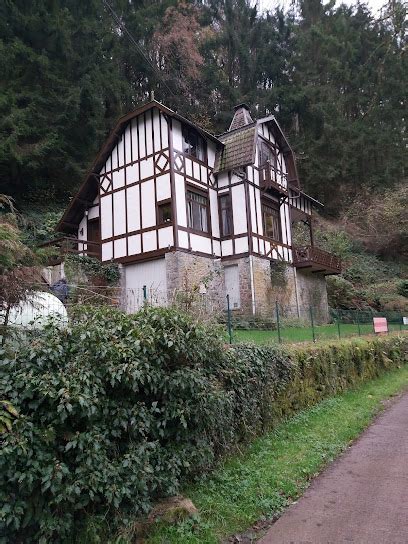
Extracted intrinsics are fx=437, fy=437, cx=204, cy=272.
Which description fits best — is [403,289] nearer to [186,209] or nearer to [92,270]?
[186,209]

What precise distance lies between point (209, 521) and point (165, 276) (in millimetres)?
12568

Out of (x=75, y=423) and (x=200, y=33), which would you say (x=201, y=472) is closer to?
(x=75, y=423)

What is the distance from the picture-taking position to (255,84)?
32.8 meters

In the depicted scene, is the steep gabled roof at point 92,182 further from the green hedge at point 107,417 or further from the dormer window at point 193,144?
the green hedge at point 107,417

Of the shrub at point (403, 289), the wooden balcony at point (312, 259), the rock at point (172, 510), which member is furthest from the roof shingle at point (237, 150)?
the rock at point (172, 510)

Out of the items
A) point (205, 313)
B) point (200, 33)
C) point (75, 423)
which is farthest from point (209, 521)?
point (200, 33)

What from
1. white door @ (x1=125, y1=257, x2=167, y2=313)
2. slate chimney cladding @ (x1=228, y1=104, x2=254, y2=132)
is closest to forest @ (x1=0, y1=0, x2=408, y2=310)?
white door @ (x1=125, y1=257, x2=167, y2=313)

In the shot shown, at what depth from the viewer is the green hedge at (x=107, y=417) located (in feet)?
11.1

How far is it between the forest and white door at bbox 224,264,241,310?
9.74 metres

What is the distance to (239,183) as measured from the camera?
18.0 metres

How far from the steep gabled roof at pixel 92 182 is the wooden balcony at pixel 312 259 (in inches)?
251

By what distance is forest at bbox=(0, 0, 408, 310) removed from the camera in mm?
22469

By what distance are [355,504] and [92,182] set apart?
17.6m

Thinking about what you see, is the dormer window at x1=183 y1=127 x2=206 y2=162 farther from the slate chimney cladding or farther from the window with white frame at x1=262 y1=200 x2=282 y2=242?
the window with white frame at x1=262 y1=200 x2=282 y2=242
